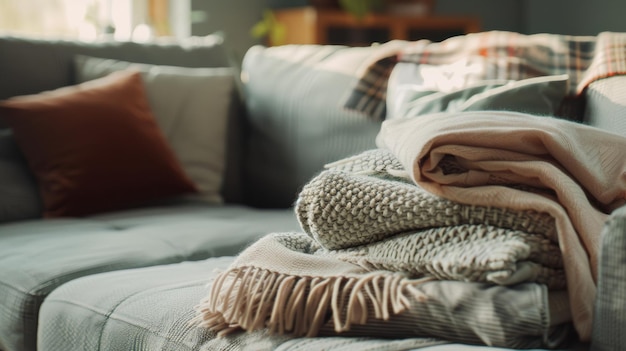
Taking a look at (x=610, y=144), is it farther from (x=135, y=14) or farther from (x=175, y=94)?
(x=135, y=14)

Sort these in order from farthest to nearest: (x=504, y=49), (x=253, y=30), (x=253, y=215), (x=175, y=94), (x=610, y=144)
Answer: (x=253, y=30) → (x=175, y=94) → (x=253, y=215) → (x=504, y=49) → (x=610, y=144)

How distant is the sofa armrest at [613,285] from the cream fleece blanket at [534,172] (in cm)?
4

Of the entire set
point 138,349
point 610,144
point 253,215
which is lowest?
point 253,215

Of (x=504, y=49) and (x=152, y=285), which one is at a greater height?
(x=504, y=49)

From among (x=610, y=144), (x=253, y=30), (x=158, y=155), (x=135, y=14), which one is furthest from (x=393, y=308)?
(x=253, y=30)

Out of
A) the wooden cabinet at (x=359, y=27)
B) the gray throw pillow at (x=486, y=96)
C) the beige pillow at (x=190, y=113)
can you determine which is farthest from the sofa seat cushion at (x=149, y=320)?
the wooden cabinet at (x=359, y=27)

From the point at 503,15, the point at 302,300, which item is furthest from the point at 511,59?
the point at 503,15

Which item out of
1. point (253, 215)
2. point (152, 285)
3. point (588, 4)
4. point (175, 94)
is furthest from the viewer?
point (588, 4)

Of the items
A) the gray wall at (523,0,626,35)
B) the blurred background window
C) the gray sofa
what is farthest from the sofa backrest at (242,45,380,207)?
the gray wall at (523,0,626,35)

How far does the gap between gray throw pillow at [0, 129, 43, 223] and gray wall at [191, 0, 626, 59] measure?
63.1 inches

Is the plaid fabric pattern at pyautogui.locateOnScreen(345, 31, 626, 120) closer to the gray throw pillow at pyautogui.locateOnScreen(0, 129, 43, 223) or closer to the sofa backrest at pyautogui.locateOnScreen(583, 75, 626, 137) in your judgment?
the sofa backrest at pyautogui.locateOnScreen(583, 75, 626, 137)

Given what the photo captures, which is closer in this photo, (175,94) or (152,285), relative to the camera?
(152,285)

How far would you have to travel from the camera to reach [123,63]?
2.09 m

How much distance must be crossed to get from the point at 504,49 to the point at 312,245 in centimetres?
73
